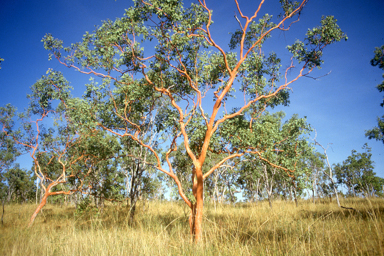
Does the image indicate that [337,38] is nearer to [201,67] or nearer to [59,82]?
[201,67]

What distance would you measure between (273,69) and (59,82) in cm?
1317

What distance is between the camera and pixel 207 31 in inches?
314

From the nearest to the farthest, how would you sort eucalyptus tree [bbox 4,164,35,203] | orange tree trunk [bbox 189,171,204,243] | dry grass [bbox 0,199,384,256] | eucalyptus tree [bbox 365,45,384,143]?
dry grass [bbox 0,199,384,256]
orange tree trunk [bbox 189,171,204,243]
eucalyptus tree [bbox 365,45,384,143]
eucalyptus tree [bbox 4,164,35,203]

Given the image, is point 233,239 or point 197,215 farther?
point 197,215

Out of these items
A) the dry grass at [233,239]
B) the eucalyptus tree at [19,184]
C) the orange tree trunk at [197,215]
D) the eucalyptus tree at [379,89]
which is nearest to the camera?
the dry grass at [233,239]

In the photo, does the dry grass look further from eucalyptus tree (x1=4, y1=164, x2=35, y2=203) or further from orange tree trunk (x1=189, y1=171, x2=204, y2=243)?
eucalyptus tree (x1=4, y1=164, x2=35, y2=203)

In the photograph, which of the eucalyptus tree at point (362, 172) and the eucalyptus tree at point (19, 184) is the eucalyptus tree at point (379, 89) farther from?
the eucalyptus tree at point (19, 184)

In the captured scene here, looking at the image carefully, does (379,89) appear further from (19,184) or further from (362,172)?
(19,184)

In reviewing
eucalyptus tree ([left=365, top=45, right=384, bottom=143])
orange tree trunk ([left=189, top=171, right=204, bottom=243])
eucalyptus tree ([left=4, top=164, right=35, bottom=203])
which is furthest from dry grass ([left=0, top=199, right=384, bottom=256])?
eucalyptus tree ([left=4, top=164, right=35, bottom=203])

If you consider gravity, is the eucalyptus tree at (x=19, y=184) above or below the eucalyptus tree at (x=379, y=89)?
below

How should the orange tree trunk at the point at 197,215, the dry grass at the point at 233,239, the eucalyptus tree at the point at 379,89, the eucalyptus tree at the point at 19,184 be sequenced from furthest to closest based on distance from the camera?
the eucalyptus tree at the point at 19,184, the eucalyptus tree at the point at 379,89, the orange tree trunk at the point at 197,215, the dry grass at the point at 233,239

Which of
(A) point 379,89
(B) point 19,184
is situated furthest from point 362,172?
(B) point 19,184

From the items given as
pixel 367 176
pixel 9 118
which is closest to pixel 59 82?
pixel 9 118

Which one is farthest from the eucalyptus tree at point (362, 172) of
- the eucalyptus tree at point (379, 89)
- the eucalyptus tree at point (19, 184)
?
the eucalyptus tree at point (19, 184)
